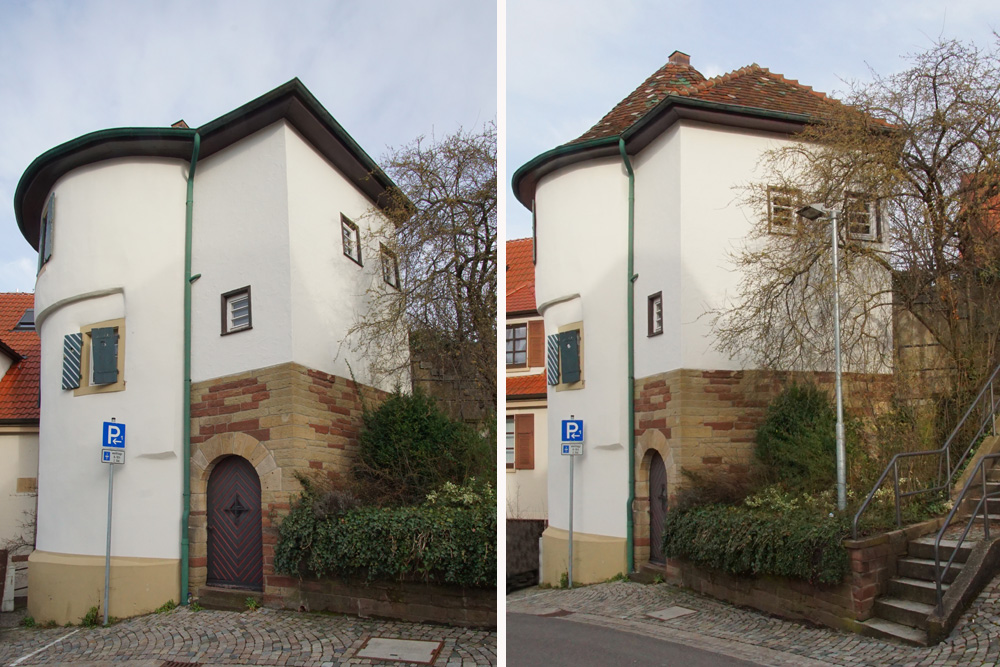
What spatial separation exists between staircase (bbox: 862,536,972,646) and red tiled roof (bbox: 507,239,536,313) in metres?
1.31

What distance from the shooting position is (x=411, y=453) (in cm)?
179

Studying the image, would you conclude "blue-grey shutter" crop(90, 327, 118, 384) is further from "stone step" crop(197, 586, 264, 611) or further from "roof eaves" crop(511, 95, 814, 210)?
"roof eaves" crop(511, 95, 814, 210)

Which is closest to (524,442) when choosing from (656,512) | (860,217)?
(656,512)

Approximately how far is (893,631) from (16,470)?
217cm

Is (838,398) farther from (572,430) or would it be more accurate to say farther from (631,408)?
(572,430)

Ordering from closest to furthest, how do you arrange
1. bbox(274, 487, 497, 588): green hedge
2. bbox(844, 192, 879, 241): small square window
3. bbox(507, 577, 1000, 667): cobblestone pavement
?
bbox(274, 487, 497, 588): green hedge → bbox(507, 577, 1000, 667): cobblestone pavement → bbox(844, 192, 879, 241): small square window

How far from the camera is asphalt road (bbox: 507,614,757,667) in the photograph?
2037 millimetres

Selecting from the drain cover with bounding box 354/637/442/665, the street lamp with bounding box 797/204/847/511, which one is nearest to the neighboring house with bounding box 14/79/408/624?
the drain cover with bounding box 354/637/442/665

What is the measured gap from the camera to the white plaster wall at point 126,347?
66.2 inches

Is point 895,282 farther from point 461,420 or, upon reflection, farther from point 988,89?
point 461,420

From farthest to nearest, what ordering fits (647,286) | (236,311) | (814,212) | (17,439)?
(814,212), (647,286), (236,311), (17,439)

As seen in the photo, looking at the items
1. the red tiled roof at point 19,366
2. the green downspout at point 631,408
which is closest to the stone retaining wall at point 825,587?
the green downspout at point 631,408

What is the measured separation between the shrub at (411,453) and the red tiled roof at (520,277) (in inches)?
16.7

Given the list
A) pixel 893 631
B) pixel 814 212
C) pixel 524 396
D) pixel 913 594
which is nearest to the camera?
pixel 893 631
